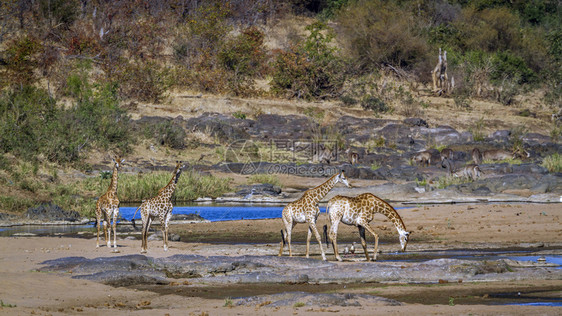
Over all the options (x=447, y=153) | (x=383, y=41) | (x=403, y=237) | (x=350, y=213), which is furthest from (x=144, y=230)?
(x=383, y=41)

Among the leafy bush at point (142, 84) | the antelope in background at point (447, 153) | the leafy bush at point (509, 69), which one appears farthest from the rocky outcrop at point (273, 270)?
the leafy bush at point (509, 69)

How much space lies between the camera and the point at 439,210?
2297cm

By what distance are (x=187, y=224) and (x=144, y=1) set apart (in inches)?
1575

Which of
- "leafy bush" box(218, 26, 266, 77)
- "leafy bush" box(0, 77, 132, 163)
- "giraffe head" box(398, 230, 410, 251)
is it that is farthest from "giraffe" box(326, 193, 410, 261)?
"leafy bush" box(218, 26, 266, 77)

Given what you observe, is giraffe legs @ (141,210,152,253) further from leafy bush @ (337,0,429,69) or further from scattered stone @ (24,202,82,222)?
leafy bush @ (337,0,429,69)

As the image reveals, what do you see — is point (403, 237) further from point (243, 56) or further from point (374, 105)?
point (243, 56)

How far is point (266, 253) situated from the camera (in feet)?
50.7

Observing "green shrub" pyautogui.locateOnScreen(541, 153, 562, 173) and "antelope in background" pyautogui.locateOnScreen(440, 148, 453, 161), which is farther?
"antelope in background" pyautogui.locateOnScreen(440, 148, 453, 161)

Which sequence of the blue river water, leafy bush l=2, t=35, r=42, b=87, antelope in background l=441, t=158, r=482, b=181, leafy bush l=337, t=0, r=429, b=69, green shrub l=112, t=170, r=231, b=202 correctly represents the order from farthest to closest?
leafy bush l=337, t=0, r=429, b=69, leafy bush l=2, t=35, r=42, b=87, antelope in background l=441, t=158, r=482, b=181, green shrub l=112, t=170, r=231, b=202, the blue river water

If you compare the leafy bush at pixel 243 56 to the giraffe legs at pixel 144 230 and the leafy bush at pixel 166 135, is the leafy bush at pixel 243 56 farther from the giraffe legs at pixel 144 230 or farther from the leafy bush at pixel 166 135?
the giraffe legs at pixel 144 230

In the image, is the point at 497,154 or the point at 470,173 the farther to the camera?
the point at 497,154

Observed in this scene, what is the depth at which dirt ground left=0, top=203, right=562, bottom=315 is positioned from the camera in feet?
32.7

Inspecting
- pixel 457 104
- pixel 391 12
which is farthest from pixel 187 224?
pixel 391 12

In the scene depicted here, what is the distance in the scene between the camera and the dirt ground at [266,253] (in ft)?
32.7
